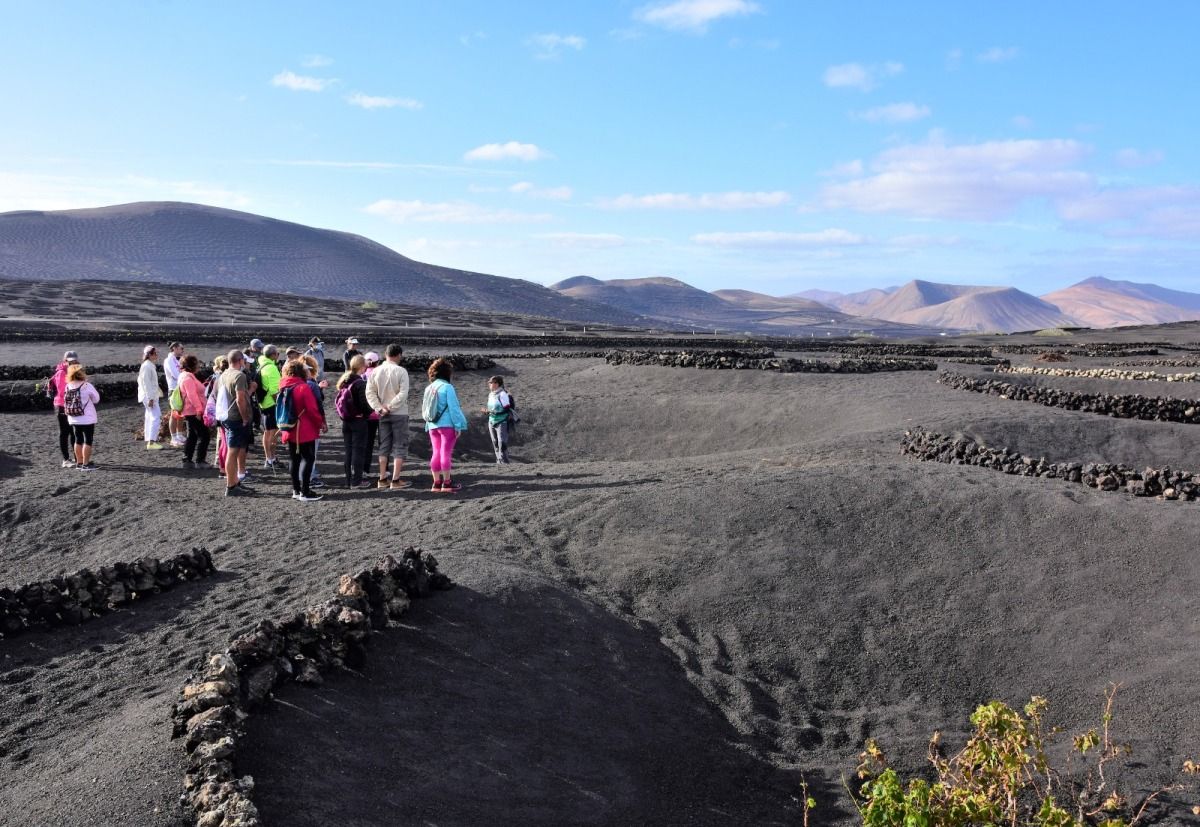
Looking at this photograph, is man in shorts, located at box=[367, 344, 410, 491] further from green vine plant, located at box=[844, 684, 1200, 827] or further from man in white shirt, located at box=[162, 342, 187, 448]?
green vine plant, located at box=[844, 684, 1200, 827]

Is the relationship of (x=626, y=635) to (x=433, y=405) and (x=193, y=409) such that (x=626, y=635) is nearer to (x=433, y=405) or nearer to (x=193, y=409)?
(x=433, y=405)

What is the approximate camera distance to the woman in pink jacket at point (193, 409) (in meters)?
13.2

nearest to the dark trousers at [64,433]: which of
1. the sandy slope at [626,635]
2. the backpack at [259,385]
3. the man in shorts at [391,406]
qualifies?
the sandy slope at [626,635]

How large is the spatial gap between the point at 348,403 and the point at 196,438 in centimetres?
369

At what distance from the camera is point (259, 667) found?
540cm

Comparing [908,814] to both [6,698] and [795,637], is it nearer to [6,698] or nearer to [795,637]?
[795,637]

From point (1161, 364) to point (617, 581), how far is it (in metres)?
29.2

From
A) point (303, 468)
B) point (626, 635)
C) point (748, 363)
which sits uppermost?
point (748, 363)

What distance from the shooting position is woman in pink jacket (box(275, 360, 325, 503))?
10.6 meters

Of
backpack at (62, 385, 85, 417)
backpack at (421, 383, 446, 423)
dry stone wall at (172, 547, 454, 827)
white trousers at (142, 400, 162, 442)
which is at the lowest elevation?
dry stone wall at (172, 547, 454, 827)

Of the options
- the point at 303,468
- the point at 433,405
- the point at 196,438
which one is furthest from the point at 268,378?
the point at 433,405

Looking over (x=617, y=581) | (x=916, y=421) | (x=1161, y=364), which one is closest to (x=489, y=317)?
(x=1161, y=364)

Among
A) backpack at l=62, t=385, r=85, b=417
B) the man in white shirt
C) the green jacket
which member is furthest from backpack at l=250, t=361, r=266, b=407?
backpack at l=62, t=385, r=85, b=417

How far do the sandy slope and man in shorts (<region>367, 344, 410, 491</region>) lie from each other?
612 millimetres
